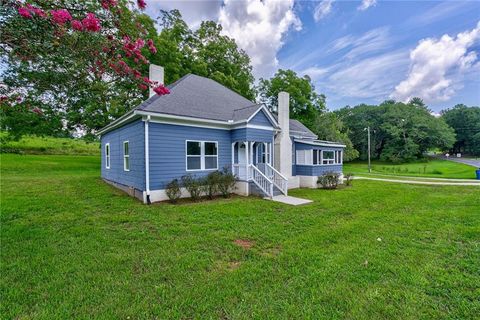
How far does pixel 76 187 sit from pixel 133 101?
11123mm

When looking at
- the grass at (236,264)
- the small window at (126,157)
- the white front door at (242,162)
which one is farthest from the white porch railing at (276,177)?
the small window at (126,157)

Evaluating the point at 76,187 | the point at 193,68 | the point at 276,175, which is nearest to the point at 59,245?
the point at 76,187

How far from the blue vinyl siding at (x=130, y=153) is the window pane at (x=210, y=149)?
9.85ft

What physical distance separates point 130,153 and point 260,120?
6.57 metres

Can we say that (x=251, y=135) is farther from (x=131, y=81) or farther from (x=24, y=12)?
(x=24, y=12)

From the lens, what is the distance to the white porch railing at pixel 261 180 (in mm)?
10273

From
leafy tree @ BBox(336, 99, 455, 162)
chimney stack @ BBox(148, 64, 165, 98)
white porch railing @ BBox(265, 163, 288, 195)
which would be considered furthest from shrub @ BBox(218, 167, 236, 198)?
leafy tree @ BBox(336, 99, 455, 162)

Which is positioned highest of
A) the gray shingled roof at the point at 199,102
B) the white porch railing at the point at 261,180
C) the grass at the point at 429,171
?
the gray shingled roof at the point at 199,102

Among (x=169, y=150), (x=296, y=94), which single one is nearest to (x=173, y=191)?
(x=169, y=150)

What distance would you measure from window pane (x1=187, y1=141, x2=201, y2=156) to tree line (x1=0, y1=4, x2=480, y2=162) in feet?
12.2

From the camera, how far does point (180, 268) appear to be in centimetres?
369

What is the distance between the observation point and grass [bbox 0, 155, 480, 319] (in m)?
2.73

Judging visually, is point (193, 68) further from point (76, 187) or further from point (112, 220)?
point (112, 220)

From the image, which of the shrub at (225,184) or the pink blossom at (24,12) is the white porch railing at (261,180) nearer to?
the shrub at (225,184)
